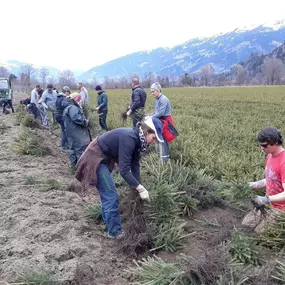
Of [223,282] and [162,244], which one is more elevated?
[223,282]

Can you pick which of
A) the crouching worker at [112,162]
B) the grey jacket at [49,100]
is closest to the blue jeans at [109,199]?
the crouching worker at [112,162]

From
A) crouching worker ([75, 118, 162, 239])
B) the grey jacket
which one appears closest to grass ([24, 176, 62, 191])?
crouching worker ([75, 118, 162, 239])

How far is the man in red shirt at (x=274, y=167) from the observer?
371 centimetres

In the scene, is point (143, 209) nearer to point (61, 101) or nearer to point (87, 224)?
point (87, 224)

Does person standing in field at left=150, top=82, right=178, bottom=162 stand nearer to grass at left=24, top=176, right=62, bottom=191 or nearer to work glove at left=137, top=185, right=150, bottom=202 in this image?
grass at left=24, top=176, right=62, bottom=191

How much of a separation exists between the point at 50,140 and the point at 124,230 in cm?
787

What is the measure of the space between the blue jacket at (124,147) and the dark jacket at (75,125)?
3.04 metres

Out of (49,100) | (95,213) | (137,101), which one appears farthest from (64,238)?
(49,100)

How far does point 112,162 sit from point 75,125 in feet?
10.1

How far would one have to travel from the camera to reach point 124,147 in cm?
396

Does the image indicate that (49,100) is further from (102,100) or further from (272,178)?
(272,178)

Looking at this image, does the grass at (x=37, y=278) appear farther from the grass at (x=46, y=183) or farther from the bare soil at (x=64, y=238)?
the grass at (x=46, y=183)

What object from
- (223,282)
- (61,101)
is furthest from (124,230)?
(61,101)

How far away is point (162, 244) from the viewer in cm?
409
